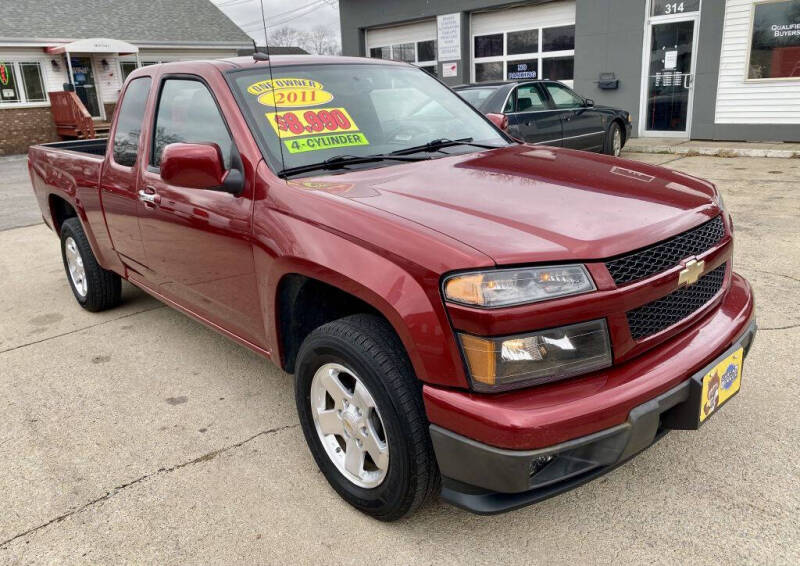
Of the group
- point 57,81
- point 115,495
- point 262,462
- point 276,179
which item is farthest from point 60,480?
point 57,81

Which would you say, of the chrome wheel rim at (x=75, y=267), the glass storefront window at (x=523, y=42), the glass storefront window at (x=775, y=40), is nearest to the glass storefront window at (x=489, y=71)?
the glass storefront window at (x=523, y=42)

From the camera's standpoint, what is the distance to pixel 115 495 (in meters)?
2.66

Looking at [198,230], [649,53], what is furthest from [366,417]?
[649,53]

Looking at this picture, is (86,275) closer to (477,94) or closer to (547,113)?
(477,94)

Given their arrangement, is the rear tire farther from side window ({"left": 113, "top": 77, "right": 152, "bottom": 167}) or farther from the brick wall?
the brick wall

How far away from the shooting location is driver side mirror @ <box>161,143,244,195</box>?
8.69 feet

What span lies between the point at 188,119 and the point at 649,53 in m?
12.3

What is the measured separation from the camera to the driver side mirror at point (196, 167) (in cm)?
265

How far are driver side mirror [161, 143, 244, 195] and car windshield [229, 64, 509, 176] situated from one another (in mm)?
201

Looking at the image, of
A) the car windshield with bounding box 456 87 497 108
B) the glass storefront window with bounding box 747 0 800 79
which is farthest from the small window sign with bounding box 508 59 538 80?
the car windshield with bounding box 456 87 497 108

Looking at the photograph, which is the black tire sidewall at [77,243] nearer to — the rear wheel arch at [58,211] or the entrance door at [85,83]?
the rear wheel arch at [58,211]

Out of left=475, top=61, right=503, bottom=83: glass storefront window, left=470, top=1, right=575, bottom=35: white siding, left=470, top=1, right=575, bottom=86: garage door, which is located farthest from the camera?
left=475, top=61, right=503, bottom=83: glass storefront window

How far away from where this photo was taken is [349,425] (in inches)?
94.5

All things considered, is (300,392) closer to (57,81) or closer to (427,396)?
(427,396)
